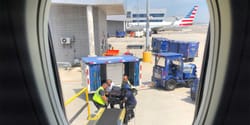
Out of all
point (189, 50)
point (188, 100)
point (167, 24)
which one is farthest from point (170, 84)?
point (167, 24)

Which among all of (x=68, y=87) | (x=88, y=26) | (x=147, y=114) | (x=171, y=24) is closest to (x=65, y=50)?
(x=88, y=26)

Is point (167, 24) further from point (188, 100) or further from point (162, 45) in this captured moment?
point (188, 100)

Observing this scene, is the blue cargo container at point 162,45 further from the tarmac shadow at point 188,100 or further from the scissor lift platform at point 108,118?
the scissor lift platform at point 108,118

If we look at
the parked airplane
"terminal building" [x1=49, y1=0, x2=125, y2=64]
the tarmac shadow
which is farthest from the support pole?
the parked airplane

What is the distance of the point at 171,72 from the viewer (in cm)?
835

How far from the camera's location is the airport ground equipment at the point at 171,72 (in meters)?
8.12

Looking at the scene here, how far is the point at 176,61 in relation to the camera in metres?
8.46

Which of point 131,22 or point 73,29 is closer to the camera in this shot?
point 73,29

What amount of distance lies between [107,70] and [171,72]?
2.73m

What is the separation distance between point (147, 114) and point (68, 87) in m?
4.25

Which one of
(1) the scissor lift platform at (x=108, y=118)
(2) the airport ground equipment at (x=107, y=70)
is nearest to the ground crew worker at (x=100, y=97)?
(1) the scissor lift platform at (x=108, y=118)

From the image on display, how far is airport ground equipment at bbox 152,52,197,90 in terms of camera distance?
8.12 m

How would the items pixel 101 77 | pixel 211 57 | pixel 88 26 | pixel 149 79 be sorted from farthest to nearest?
pixel 88 26
pixel 149 79
pixel 101 77
pixel 211 57

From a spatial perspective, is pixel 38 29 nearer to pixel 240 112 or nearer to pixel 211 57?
pixel 211 57
